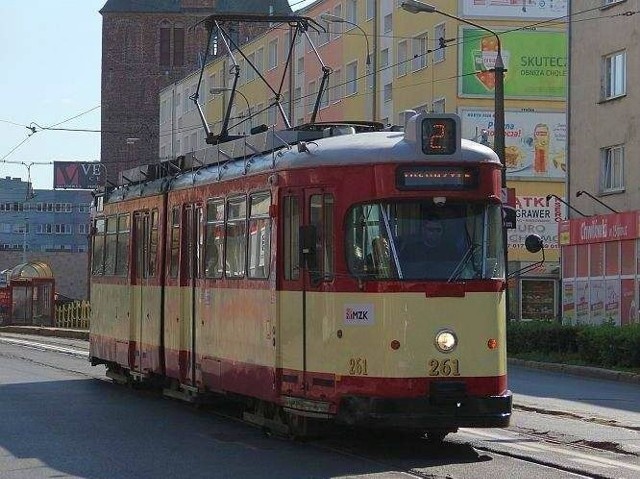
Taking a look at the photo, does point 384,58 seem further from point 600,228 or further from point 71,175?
point 71,175

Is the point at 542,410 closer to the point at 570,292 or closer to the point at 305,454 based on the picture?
the point at 305,454

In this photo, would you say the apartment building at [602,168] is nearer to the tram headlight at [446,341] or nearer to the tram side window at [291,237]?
the tram side window at [291,237]

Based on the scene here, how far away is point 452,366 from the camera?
42.5 feet

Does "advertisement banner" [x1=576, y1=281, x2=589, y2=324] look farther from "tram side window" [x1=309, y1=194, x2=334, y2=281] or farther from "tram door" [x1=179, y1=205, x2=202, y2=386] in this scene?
"tram side window" [x1=309, y1=194, x2=334, y2=281]

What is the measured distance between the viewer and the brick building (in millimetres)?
110375

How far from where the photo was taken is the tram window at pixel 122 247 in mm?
21141

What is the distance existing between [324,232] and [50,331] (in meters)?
41.4

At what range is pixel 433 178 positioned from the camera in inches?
520

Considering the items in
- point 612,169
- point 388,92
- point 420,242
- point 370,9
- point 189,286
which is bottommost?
point 189,286

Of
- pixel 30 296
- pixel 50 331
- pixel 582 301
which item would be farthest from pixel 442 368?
pixel 30 296

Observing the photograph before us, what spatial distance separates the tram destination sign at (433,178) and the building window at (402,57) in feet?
157

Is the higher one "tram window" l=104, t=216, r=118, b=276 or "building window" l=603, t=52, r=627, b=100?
"building window" l=603, t=52, r=627, b=100

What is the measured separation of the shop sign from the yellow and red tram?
82.7ft

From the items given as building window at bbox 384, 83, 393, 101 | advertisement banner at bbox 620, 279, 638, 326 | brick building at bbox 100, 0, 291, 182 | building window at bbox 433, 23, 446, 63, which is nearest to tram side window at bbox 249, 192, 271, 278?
advertisement banner at bbox 620, 279, 638, 326
